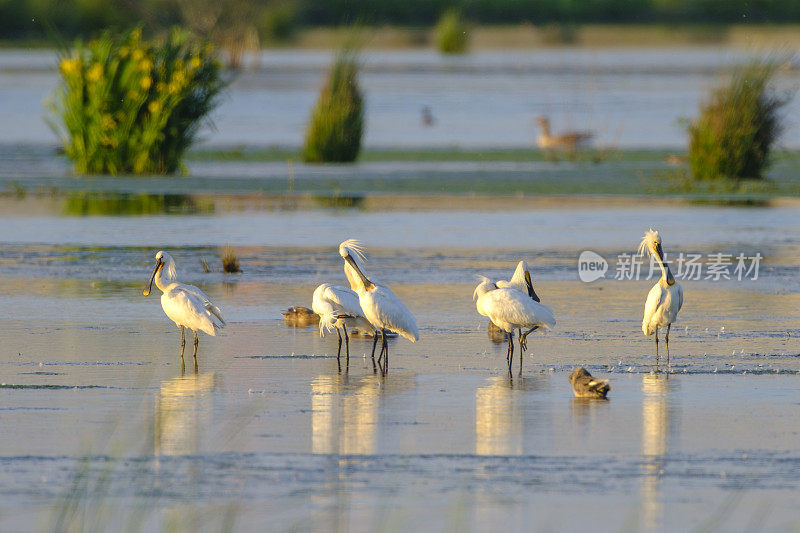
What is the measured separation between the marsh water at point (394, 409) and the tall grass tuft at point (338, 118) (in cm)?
1183

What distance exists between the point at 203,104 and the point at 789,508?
20.4m

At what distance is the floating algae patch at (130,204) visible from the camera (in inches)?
871

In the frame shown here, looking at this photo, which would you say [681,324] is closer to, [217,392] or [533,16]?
[217,392]

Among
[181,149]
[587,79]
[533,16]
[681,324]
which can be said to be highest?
[533,16]

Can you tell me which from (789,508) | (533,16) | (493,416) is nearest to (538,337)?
(493,416)

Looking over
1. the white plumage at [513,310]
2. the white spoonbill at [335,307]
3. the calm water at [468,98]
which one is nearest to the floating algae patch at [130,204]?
the calm water at [468,98]

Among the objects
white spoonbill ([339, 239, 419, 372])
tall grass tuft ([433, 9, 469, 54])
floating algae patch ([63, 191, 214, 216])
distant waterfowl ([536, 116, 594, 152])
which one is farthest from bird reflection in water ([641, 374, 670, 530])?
tall grass tuft ([433, 9, 469, 54])

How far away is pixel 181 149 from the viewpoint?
27.0 m

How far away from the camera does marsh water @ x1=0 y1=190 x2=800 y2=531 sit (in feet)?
24.8

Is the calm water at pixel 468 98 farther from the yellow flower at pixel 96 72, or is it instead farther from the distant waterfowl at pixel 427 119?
the yellow flower at pixel 96 72

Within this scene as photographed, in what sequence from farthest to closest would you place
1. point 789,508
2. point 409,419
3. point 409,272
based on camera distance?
1. point 409,272
2. point 409,419
3. point 789,508

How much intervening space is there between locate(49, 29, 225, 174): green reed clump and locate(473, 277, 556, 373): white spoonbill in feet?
50.9

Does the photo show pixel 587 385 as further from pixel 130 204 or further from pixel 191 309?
pixel 130 204

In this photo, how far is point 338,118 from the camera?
1150 inches
